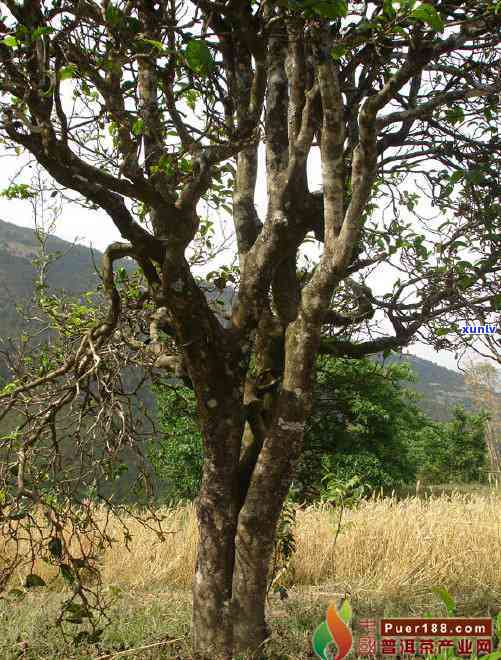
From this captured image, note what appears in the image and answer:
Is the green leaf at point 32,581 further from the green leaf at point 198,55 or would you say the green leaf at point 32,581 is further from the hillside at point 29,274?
the hillside at point 29,274

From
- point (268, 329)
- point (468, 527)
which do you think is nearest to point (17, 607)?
point (268, 329)

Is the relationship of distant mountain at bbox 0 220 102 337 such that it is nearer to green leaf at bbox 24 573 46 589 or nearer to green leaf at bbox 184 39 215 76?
green leaf at bbox 24 573 46 589

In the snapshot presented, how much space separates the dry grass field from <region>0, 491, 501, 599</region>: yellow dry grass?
12 millimetres

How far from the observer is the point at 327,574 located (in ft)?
20.9

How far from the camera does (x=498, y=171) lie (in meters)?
4.55

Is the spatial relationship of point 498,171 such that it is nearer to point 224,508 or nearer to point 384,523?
point 224,508

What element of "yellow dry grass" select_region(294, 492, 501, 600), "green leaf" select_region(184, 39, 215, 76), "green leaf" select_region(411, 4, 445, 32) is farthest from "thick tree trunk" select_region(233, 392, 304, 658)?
"yellow dry grass" select_region(294, 492, 501, 600)

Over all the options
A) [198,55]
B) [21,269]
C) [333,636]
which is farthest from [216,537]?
[21,269]

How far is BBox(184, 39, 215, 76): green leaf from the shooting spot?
1965 mm

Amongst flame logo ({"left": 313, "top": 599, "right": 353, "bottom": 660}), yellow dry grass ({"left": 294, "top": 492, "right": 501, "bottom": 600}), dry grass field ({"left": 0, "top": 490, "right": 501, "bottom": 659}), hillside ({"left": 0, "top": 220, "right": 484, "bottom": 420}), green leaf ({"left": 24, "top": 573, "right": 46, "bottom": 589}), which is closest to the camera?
green leaf ({"left": 24, "top": 573, "right": 46, "bottom": 589})

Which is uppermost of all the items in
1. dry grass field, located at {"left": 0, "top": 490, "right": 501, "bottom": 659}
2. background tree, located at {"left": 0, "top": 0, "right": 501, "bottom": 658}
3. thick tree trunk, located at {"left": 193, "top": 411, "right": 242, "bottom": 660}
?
background tree, located at {"left": 0, "top": 0, "right": 501, "bottom": 658}

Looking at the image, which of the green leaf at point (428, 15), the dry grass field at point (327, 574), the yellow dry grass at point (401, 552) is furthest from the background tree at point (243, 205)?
the yellow dry grass at point (401, 552)

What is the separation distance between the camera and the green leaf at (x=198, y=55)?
1965 millimetres

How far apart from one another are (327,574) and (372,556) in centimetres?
57
